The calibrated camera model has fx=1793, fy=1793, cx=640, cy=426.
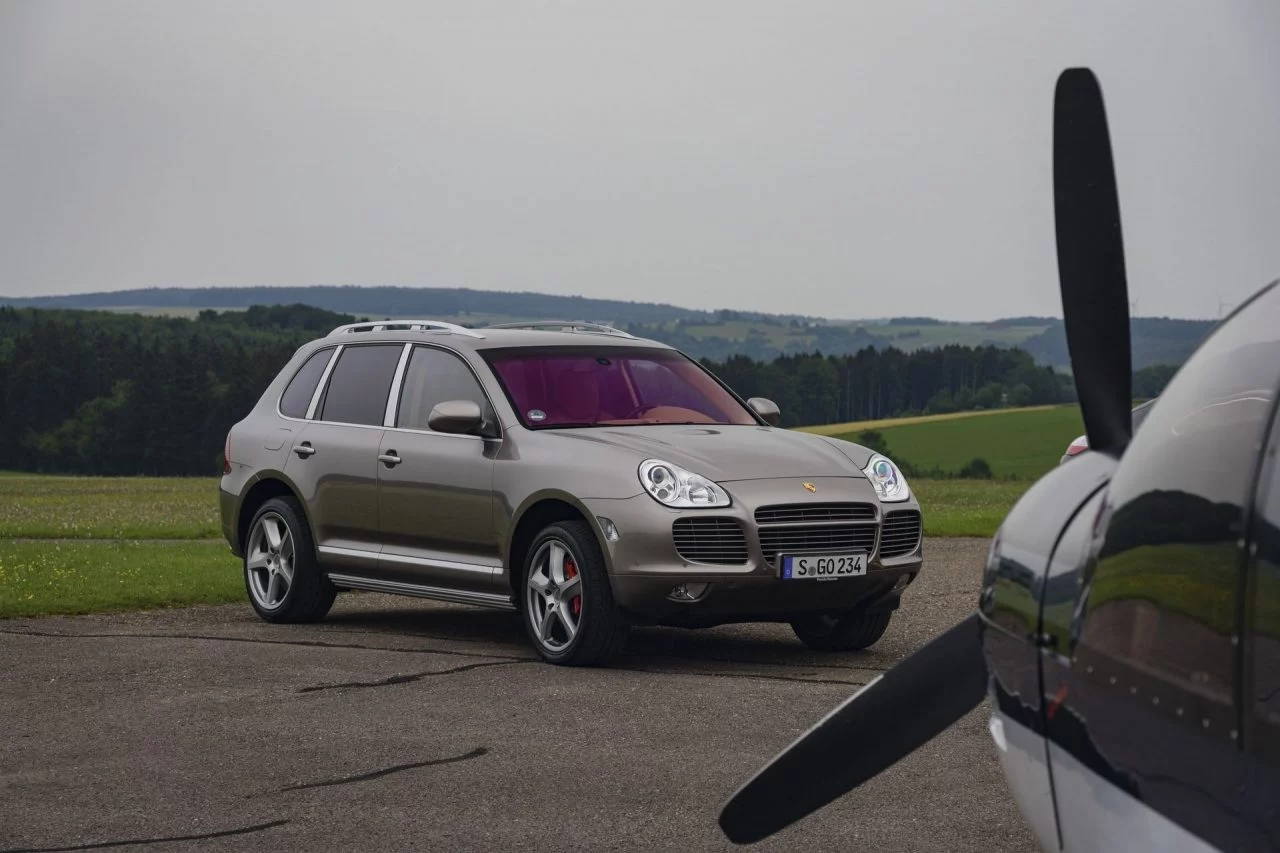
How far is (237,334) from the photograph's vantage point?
94000mm

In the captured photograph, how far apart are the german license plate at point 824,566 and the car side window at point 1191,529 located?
6.09 metres

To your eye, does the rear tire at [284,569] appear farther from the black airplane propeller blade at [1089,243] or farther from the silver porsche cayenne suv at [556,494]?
the black airplane propeller blade at [1089,243]

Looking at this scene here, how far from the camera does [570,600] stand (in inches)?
353

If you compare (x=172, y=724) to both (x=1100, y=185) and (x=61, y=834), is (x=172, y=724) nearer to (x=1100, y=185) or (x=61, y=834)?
(x=61, y=834)

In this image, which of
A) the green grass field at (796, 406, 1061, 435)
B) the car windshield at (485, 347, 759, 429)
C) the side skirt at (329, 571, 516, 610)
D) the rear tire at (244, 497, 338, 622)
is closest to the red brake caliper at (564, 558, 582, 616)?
the side skirt at (329, 571, 516, 610)

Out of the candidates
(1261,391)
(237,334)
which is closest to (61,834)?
(1261,391)

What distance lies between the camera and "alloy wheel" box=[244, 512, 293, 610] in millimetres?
11031

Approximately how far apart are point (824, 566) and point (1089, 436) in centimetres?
591

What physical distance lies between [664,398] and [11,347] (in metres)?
90.6

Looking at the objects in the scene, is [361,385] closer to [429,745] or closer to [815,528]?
[815,528]

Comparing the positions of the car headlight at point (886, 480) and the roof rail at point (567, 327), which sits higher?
the roof rail at point (567, 327)

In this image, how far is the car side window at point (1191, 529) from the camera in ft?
6.93

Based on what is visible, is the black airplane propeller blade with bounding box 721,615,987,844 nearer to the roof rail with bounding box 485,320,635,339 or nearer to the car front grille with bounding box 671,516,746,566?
the car front grille with bounding box 671,516,746,566

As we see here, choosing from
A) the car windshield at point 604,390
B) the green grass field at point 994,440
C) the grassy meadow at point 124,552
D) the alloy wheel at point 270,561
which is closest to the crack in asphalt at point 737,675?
the car windshield at point 604,390
